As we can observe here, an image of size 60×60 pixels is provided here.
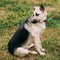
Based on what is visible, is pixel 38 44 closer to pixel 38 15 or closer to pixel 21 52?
pixel 21 52

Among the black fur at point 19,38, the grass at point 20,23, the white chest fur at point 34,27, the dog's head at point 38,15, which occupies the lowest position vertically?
the grass at point 20,23

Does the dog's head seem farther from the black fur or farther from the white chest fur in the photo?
the black fur

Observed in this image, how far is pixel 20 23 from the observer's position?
8219 mm

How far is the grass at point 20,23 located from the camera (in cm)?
658

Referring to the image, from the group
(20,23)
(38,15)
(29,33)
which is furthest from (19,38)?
(20,23)

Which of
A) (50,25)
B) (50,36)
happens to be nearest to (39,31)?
(50,36)

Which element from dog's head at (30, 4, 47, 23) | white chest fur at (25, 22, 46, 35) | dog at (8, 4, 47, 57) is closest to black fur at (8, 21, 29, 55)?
dog at (8, 4, 47, 57)

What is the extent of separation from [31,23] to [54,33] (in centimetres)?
156

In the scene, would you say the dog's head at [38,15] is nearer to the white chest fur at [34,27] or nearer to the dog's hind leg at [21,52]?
the white chest fur at [34,27]

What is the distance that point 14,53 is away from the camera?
247 inches

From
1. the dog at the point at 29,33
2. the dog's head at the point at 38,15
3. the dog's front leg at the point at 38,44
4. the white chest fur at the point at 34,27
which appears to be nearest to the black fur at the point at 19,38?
the dog at the point at 29,33

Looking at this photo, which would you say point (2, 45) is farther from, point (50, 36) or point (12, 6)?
point (12, 6)

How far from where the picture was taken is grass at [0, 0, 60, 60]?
6.58m

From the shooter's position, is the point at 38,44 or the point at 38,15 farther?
the point at 38,44
